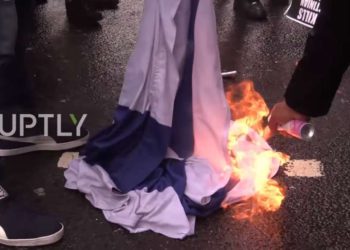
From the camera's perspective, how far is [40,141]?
10.7ft

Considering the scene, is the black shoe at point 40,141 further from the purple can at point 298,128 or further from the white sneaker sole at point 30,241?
the purple can at point 298,128

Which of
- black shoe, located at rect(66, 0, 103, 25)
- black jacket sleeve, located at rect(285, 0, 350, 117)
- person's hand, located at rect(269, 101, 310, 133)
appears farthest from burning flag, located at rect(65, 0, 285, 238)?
black shoe, located at rect(66, 0, 103, 25)

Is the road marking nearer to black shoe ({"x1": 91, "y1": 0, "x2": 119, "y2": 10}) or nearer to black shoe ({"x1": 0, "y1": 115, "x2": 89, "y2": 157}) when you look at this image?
black shoe ({"x1": 0, "y1": 115, "x2": 89, "y2": 157})

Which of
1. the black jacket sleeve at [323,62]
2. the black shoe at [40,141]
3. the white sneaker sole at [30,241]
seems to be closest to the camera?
the black jacket sleeve at [323,62]

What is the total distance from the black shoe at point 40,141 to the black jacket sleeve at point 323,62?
168 centimetres

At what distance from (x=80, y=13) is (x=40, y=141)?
207 centimetres

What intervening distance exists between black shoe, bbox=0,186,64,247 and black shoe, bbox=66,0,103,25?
8.72 ft

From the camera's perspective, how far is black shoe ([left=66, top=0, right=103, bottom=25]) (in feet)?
16.5

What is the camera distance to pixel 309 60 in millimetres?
1818

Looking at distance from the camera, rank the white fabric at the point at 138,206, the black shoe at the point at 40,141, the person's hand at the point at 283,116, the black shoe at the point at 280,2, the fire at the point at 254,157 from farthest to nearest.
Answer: the black shoe at the point at 280,2 → the black shoe at the point at 40,141 → the fire at the point at 254,157 → the white fabric at the point at 138,206 → the person's hand at the point at 283,116

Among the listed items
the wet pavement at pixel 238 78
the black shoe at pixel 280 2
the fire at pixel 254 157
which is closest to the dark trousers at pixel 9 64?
the wet pavement at pixel 238 78

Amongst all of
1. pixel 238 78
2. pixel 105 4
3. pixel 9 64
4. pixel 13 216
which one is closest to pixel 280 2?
pixel 105 4

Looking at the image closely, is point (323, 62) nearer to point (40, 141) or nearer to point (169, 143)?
point (169, 143)

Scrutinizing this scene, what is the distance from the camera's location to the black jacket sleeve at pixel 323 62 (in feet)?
5.54
